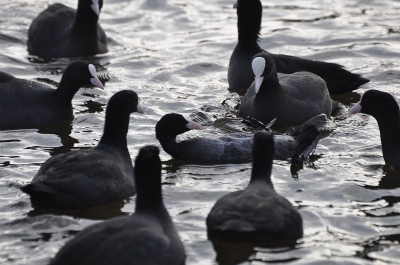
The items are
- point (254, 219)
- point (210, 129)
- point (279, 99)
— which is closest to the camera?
point (254, 219)

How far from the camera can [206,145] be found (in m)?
8.26

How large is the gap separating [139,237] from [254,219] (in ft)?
3.01

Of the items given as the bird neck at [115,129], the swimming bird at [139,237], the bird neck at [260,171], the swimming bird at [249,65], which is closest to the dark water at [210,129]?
the swimming bird at [249,65]

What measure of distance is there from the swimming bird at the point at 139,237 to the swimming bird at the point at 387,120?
290 cm

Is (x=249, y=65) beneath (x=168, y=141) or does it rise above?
above

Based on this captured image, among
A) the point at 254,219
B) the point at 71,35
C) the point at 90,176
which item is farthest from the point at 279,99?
the point at 71,35

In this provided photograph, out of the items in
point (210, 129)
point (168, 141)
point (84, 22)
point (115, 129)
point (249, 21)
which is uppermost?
point (249, 21)

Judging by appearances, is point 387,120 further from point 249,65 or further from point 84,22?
point 84,22

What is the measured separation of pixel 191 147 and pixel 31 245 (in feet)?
7.82

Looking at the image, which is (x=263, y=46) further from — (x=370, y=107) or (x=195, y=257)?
(x=195, y=257)

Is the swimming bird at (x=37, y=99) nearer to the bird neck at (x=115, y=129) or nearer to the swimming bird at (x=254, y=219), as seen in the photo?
the bird neck at (x=115, y=129)

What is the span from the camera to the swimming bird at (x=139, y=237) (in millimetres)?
5453

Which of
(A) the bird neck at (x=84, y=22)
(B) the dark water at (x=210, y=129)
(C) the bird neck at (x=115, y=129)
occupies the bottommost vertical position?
(B) the dark water at (x=210, y=129)

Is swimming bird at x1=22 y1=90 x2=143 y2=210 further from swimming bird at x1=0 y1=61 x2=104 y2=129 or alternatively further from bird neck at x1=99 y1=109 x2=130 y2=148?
swimming bird at x1=0 y1=61 x2=104 y2=129
